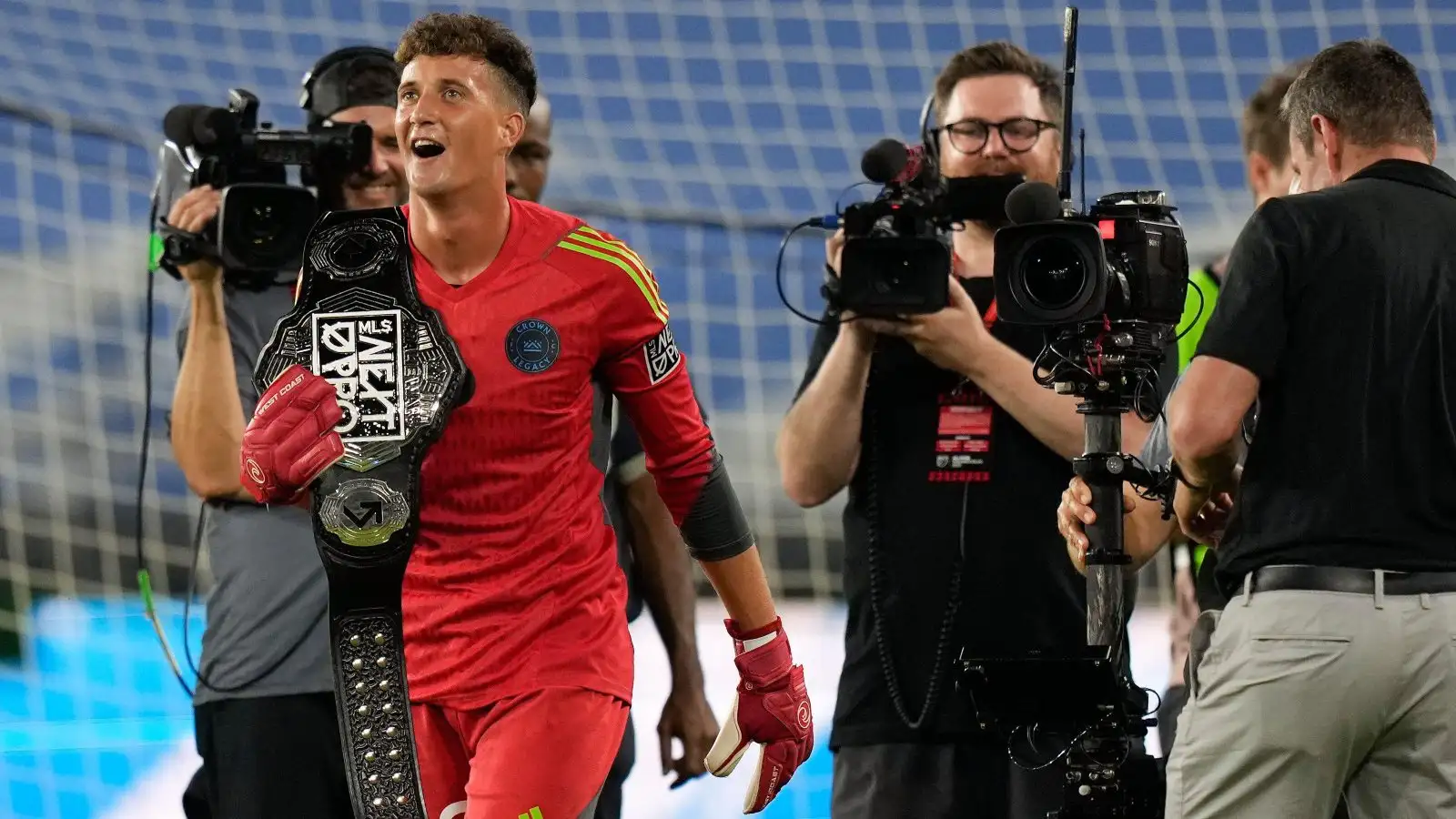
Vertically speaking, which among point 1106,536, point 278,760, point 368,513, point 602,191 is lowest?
point 278,760

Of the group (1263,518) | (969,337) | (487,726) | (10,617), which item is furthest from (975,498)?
(10,617)

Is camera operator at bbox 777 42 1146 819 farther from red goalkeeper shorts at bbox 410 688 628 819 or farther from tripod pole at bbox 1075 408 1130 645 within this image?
red goalkeeper shorts at bbox 410 688 628 819

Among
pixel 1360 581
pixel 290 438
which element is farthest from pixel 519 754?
pixel 1360 581

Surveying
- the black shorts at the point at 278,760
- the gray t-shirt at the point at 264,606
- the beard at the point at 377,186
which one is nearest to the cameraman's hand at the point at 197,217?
the beard at the point at 377,186

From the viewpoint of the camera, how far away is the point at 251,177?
4.34 meters

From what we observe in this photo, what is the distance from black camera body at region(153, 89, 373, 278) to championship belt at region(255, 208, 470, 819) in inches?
34.0

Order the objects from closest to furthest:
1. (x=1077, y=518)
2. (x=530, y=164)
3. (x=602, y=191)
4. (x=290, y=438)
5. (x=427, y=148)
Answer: (x=290, y=438)
(x=427, y=148)
(x=1077, y=518)
(x=530, y=164)
(x=602, y=191)

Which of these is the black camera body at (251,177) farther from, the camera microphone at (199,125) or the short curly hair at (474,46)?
the short curly hair at (474,46)

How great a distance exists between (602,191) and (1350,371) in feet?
20.0

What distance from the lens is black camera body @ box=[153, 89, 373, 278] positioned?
4207 mm

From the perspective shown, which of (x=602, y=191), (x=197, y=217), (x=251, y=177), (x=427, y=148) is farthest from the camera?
(x=602, y=191)

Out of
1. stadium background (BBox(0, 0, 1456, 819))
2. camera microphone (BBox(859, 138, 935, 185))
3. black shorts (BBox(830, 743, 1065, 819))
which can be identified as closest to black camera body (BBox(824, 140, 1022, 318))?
camera microphone (BBox(859, 138, 935, 185))

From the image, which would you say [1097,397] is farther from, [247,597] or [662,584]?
[247,597]

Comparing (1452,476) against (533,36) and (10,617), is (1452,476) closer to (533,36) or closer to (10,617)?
(10,617)
